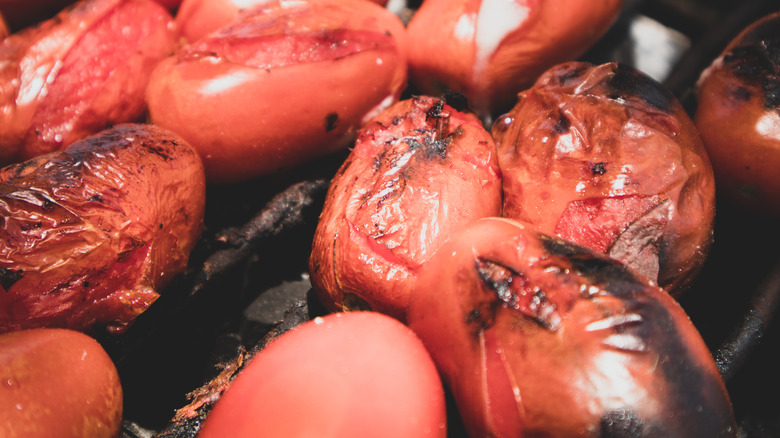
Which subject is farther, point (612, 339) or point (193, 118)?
point (193, 118)

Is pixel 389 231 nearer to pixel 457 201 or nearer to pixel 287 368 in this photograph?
pixel 457 201

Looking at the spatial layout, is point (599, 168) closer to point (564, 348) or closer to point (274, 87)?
point (564, 348)

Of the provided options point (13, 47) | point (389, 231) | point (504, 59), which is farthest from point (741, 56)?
point (13, 47)

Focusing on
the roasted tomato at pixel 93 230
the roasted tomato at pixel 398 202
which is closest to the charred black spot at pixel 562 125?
the roasted tomato at pixel 398 202

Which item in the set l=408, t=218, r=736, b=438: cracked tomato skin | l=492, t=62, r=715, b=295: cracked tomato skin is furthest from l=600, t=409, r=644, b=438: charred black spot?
l=492, t=62, r=715, b=295: cracked tomato skin

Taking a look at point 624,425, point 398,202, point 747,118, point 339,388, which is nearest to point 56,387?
point 339,388
